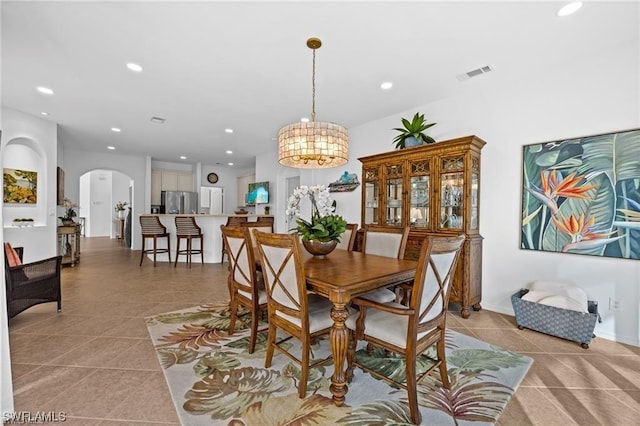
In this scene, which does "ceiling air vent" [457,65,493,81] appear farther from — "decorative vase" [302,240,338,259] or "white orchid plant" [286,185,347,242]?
"decorative vase" [302,240,338,259]

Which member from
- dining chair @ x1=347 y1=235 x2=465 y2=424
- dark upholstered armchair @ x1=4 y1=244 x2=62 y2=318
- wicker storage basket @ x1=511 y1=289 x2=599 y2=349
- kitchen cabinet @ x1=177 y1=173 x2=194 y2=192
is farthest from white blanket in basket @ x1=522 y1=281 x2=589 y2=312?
kitchen cabinet @ x1=177 y1=173 x2=194 y2=192

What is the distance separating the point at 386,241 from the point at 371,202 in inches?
60.5

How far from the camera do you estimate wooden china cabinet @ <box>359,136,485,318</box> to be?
3189mm

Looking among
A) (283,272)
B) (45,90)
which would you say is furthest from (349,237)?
(45,90)

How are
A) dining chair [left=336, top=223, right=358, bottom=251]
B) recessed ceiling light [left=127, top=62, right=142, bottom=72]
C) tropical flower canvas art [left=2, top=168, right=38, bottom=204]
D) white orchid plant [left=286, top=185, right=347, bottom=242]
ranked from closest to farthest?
white orchid plant [left=286, top=185, right=347, bottom=242] < recessed ceiling light [left=127, top=62, right=142, bottom=72] < dining chair [left=336, top=223, right=358, bottom=251] < tropical flower canvas art [left=2, top=168, right=38, bottom=204]

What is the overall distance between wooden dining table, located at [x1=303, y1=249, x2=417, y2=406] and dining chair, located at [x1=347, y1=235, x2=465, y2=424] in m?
0.16

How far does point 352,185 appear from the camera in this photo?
16.3 ft

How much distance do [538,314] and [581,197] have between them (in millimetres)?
1231

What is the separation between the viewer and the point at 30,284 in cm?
278

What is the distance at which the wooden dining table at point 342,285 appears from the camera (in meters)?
1.62

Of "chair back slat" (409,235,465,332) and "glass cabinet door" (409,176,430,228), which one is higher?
"glass cabinet door" (409,176,430,228)

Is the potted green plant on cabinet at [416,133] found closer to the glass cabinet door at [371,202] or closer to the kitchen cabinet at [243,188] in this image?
the glass cabinet door at [371,202]

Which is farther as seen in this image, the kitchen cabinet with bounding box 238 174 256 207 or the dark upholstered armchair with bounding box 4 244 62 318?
the kitchen cabinet with bounding box 238 174 256 207

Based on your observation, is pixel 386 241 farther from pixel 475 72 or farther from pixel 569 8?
pixel 569 8
